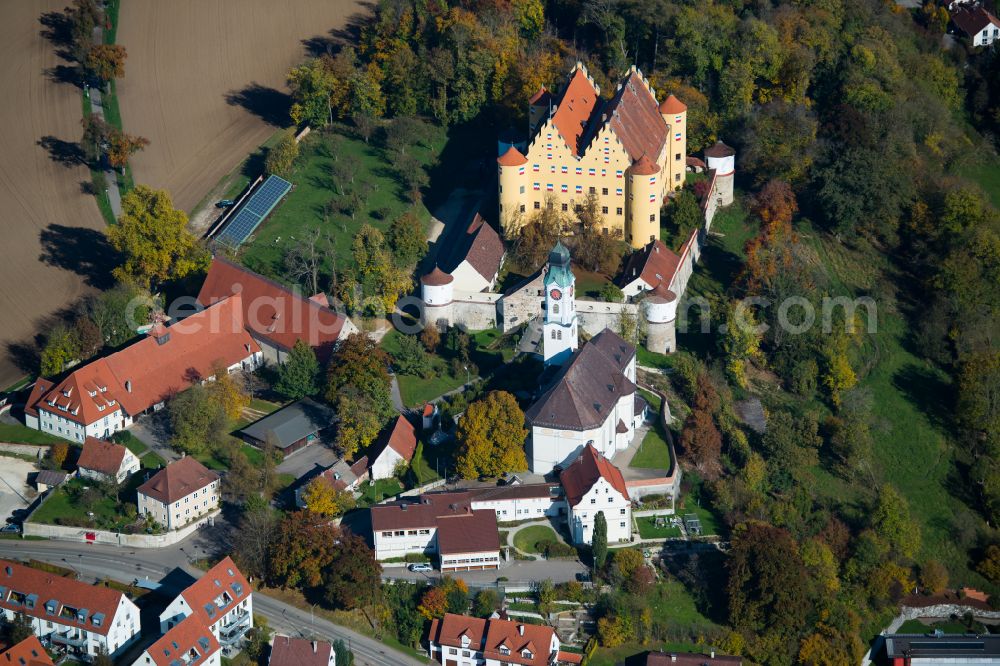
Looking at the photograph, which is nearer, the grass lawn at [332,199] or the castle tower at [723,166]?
the grass lawn at [332,199]

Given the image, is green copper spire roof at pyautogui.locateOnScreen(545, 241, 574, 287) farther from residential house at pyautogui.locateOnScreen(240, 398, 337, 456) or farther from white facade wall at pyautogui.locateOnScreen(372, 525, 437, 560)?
white facade wall at pyautogui.locateOnScreen(372, 525, 437, 560)

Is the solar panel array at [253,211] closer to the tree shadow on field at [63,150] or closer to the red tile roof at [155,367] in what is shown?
the red tile roof at [155,367]

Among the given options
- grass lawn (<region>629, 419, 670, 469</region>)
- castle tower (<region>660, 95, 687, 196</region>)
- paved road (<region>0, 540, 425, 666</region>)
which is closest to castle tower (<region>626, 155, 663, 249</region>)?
castle tower (<region>660, 95, 687, 196</region>)

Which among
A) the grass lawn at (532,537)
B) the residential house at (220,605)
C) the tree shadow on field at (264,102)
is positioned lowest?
the residential house at (220,605)

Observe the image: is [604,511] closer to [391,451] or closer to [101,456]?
[391,451]

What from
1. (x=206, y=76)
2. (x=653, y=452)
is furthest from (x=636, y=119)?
(x=206, y=76)

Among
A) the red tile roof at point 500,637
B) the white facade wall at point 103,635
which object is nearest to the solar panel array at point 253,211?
the white facade wall at point 103,635
